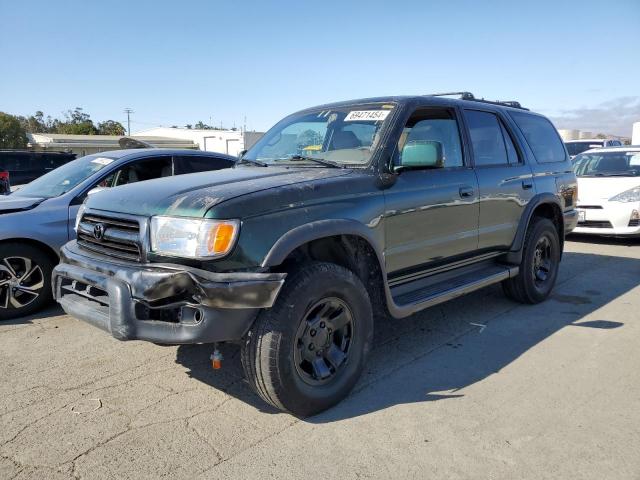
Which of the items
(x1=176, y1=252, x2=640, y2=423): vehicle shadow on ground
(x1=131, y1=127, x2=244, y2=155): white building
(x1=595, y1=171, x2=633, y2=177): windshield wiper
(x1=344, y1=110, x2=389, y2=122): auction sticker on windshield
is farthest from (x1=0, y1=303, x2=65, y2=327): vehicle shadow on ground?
(x1=131, y1=127, x2=244, y2=155): white building

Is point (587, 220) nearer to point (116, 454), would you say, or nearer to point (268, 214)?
point (268, 214)

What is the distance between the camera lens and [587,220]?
8.95 metres

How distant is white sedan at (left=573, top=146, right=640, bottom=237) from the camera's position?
8.54 meters

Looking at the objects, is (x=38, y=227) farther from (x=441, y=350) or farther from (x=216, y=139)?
(x=216, y=139)

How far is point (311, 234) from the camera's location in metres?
3.04

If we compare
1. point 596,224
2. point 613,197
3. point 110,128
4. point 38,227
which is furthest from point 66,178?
point 110,128

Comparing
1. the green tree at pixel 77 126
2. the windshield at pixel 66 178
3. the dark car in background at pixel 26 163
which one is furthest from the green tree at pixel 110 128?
the windshield at pixel 66 178

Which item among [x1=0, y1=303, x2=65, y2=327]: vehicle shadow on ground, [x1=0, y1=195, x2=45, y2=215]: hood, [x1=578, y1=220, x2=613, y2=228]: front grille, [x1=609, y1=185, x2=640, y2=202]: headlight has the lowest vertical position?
[x1=0, y1=303, x2=65, y2=327]: vehicle shadow on ground

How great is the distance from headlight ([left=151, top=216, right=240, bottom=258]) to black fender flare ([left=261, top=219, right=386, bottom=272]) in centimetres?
24

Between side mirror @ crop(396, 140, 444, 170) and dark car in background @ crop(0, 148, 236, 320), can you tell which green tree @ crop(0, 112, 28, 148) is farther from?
side mirror @ crop(396, 140, 444, 170)

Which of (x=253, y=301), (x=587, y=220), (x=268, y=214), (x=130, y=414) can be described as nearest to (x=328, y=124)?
(x=268, y=214)

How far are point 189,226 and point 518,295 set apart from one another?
12.4ft

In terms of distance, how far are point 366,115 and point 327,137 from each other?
1.17 ft

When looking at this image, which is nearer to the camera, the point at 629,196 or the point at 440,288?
the point at 440,288
